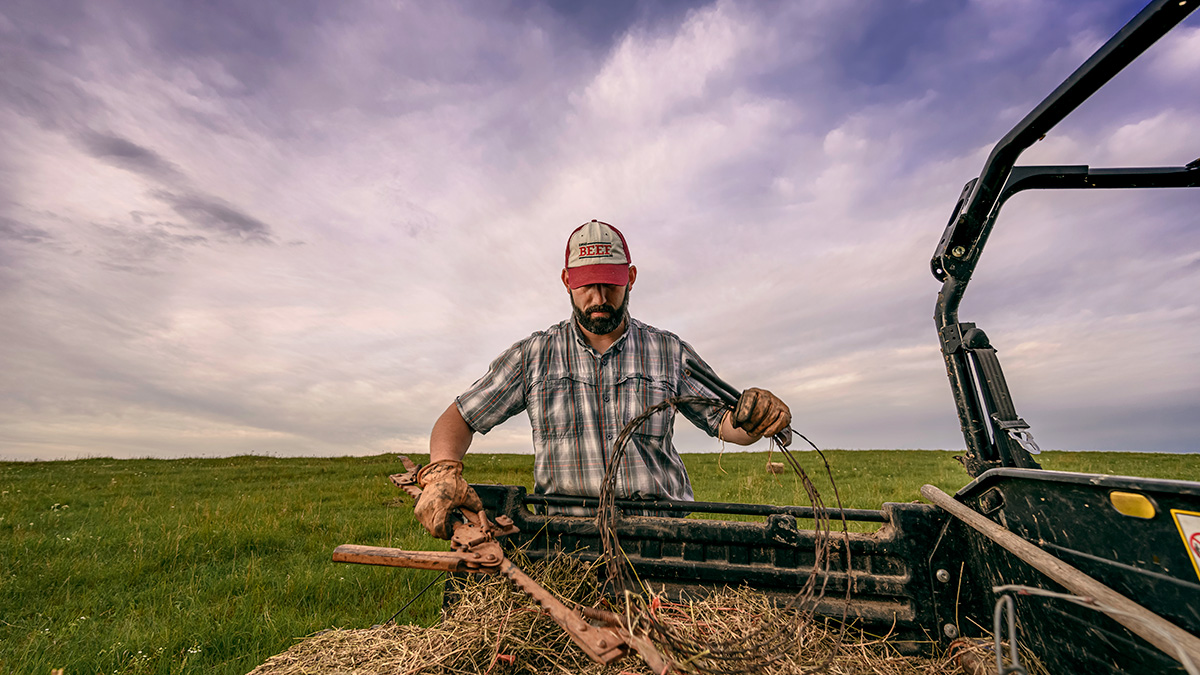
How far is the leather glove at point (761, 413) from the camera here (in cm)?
279

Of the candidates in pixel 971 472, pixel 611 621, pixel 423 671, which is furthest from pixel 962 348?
pixel 423 671

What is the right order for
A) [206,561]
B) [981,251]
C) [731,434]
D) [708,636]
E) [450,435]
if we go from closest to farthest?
[708,636] → [981,251] → [731,434] → [450,435] → [206,561]

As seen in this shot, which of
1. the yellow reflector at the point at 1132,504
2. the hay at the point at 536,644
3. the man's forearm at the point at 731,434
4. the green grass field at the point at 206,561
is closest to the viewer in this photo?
the yellow reflector at the point at 1132,504

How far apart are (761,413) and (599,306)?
1744 mm

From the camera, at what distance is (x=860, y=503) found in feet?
28.2

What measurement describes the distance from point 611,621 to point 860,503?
24.6ft

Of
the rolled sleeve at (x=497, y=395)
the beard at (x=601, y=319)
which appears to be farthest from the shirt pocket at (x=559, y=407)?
the beard at (x=601, y=319)

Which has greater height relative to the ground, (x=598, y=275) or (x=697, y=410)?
(x=598, y=275)

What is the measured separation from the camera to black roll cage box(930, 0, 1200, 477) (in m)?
3.01

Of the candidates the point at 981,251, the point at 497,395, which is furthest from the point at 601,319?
the point at 981,251

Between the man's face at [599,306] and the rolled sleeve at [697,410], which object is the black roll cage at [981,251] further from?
the man's face at [599,306]

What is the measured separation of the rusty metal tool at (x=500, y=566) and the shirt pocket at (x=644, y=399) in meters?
1.33

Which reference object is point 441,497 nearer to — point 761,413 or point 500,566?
point 500,566

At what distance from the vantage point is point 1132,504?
6.11 feet
